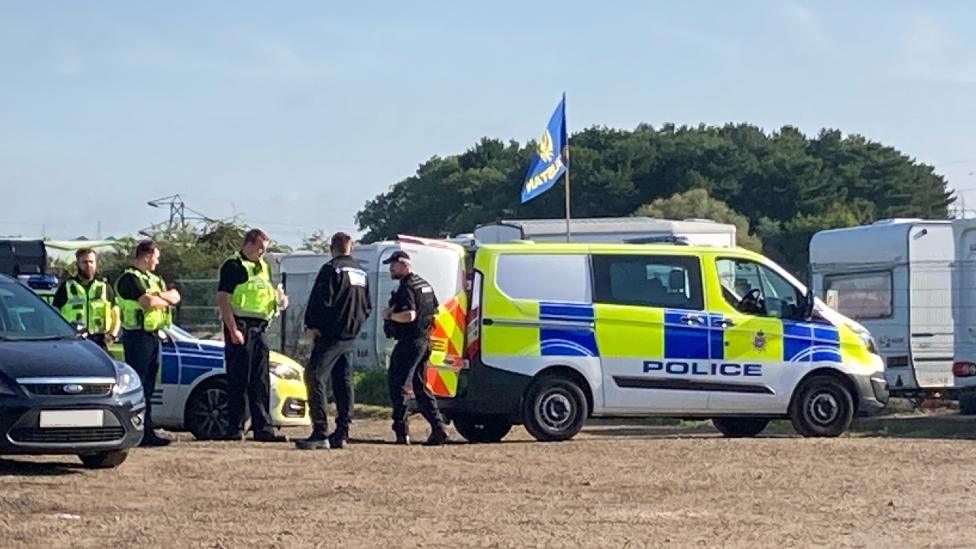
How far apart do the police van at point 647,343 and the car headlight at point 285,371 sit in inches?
65.6

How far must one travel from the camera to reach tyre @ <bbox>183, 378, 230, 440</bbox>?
16.1m

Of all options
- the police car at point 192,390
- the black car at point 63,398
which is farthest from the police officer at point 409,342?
the black car at point 63,398

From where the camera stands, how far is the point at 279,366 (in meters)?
16.6

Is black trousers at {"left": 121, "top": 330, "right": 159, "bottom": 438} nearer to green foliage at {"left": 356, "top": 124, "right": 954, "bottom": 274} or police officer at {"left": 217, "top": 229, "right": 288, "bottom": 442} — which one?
police officer at {"left": 217, "top": 229, "right": 288, "bottom": 442}

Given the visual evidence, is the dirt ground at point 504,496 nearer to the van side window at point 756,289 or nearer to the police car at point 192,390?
the police car at point 192,390

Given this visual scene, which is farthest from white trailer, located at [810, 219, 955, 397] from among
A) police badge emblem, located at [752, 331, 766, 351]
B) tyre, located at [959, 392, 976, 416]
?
police badge emblem, located at [752, 331, 766, 351]

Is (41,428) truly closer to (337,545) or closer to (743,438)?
(337,545)

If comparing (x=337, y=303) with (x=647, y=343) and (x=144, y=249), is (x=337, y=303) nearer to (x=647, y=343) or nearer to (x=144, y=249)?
(x=144, y=249)

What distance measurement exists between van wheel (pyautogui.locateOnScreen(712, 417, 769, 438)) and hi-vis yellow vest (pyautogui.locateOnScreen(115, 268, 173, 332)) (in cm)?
578

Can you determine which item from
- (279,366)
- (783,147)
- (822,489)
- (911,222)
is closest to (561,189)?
(783,147)

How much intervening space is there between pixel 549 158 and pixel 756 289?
13.7 metres

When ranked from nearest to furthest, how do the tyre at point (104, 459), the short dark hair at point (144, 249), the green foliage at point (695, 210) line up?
1. the tyre at point (104, 459)
2. the short dark hair at point (144, 249)
3. the green foliage at point (695, 210)

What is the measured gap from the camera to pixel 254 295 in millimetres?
14977

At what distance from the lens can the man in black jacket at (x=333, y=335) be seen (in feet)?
47.6
